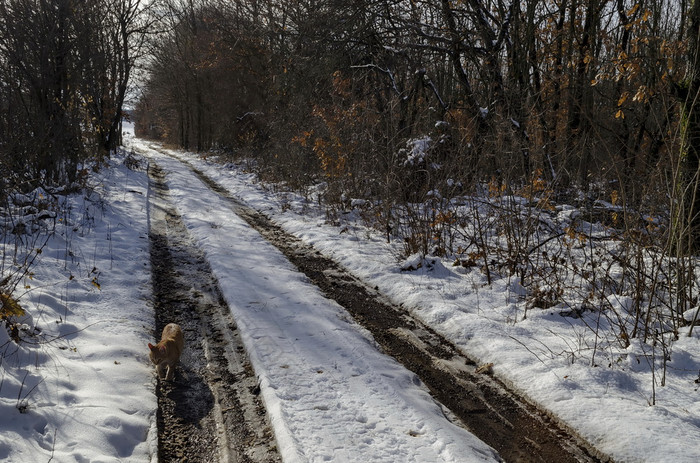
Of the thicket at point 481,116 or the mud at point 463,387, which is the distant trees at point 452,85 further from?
the mud at point 463,387

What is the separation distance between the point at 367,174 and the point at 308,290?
17.0 ft

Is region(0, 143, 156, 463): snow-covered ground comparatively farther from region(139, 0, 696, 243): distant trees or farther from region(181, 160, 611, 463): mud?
region(139, 0, 696, 243): distant trees

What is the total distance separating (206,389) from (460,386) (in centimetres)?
227

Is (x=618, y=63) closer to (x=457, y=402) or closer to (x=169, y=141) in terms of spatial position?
(x=457, y=402)

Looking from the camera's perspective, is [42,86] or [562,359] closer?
[562,359]

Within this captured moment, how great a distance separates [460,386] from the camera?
4.21 m

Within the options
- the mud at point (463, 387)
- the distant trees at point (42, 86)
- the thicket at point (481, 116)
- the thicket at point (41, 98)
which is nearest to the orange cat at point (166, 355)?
the mud at point (463, 387)

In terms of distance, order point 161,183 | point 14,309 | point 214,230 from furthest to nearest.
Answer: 1. point 161,183
2. point 214,230
3. point 14,309

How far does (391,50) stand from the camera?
12.0 meters

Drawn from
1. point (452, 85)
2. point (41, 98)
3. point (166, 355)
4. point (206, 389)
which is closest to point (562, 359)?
point (206, 389)

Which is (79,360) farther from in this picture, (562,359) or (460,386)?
(562,359)

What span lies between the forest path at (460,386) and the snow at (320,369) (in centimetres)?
14

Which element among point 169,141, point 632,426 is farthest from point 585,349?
point 169,141

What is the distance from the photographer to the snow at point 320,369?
321cm
